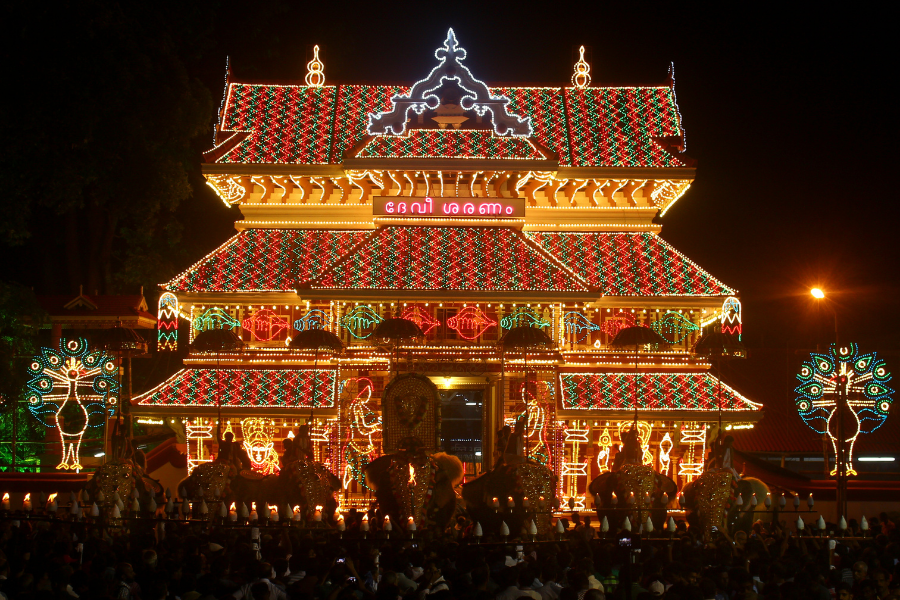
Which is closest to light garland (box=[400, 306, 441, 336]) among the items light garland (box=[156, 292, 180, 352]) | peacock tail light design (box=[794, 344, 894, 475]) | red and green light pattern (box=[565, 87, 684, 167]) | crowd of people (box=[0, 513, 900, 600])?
light garland (box=[156, 292, 180, 352])

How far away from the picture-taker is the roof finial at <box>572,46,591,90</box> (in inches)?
1005

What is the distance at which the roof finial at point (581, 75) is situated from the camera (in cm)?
2552

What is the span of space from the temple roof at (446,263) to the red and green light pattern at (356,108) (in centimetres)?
237

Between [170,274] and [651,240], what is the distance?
15175 millimetres

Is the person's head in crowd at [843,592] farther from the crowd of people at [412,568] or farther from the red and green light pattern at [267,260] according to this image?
the red and green light pattern at [267,260]

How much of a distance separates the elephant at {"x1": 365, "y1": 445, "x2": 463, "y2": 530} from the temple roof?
18.4 feet

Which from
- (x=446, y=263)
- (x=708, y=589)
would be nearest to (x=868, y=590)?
(x=708, y=589)

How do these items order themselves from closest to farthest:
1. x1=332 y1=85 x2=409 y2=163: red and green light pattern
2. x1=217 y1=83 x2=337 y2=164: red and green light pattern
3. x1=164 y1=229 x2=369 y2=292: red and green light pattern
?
x1=164 y1=229 x2=369 y2=292: red and green light pattern < x1=217 y1=83 x2=337 y2=164: red and green light pattern < x1=332 y1=85 x2=409 y2=163: red and green light pattern

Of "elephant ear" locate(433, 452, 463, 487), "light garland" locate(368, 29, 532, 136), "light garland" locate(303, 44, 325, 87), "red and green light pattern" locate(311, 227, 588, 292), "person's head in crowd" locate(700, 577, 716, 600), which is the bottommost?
"person's head in crowd" locate(700, 577, 716, 600)

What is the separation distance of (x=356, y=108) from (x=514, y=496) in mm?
13517

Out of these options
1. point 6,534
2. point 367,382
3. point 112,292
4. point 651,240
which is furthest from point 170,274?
point 6,534

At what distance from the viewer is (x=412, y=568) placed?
9516 millimetres

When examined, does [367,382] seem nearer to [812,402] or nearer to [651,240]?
[651,240]

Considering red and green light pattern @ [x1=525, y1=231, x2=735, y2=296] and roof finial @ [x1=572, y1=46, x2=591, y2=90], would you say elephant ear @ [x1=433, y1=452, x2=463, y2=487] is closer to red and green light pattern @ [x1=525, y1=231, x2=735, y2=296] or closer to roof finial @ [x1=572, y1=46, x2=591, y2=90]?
red and green light pattern @ [x1=525, y1=231, x2=735, y2=296]
